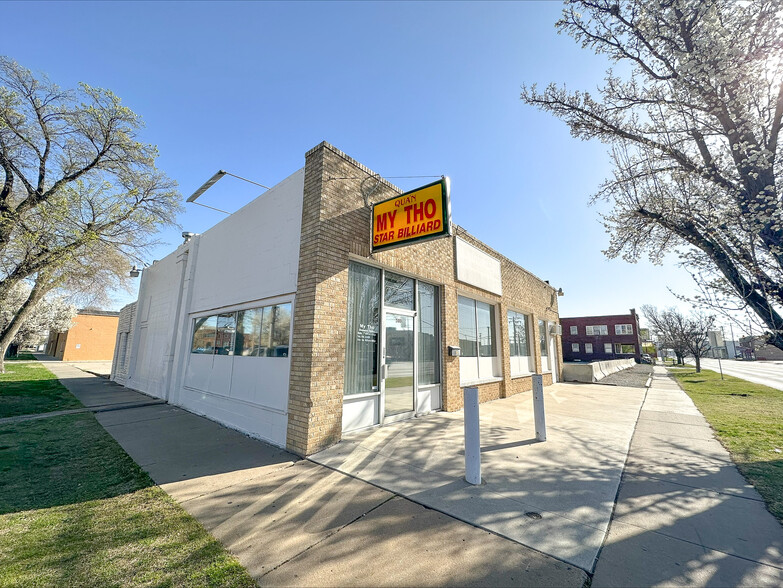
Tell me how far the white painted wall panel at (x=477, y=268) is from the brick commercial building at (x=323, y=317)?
62 millimetres

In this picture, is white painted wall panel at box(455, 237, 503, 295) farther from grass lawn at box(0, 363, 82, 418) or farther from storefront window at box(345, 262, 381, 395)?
grass lawn at box(0, 363, 82, 418)

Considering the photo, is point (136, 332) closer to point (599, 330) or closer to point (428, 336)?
point (428, 336)

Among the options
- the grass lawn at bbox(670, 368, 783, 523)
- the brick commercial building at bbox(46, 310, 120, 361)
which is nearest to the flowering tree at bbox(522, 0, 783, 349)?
the grass lawn at bbox(670, 368, 783, 523)

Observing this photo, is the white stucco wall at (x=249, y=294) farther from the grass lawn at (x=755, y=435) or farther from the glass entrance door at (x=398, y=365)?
the grass lawn at (x=755, y=435)

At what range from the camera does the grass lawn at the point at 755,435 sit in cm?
404

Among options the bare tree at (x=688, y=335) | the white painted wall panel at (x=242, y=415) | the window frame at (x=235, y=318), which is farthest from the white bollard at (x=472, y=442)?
the bare tree at (x=688, y=335)

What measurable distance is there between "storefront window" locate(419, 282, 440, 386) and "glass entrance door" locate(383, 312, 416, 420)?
419 mm

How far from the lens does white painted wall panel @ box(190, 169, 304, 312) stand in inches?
242

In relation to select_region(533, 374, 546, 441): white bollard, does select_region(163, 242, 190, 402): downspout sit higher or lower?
higher

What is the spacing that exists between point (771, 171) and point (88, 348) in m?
56.0

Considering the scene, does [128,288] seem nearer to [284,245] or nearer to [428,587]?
[284,245]

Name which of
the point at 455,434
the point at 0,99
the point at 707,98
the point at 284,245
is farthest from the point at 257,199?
the point at 0,99

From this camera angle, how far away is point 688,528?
119 inches

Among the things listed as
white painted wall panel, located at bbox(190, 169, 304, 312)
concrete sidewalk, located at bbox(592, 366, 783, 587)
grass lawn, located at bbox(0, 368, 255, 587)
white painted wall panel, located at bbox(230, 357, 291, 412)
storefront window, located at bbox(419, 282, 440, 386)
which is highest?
white painted wall panel, located at bbox(190, 169, 304, 312)
